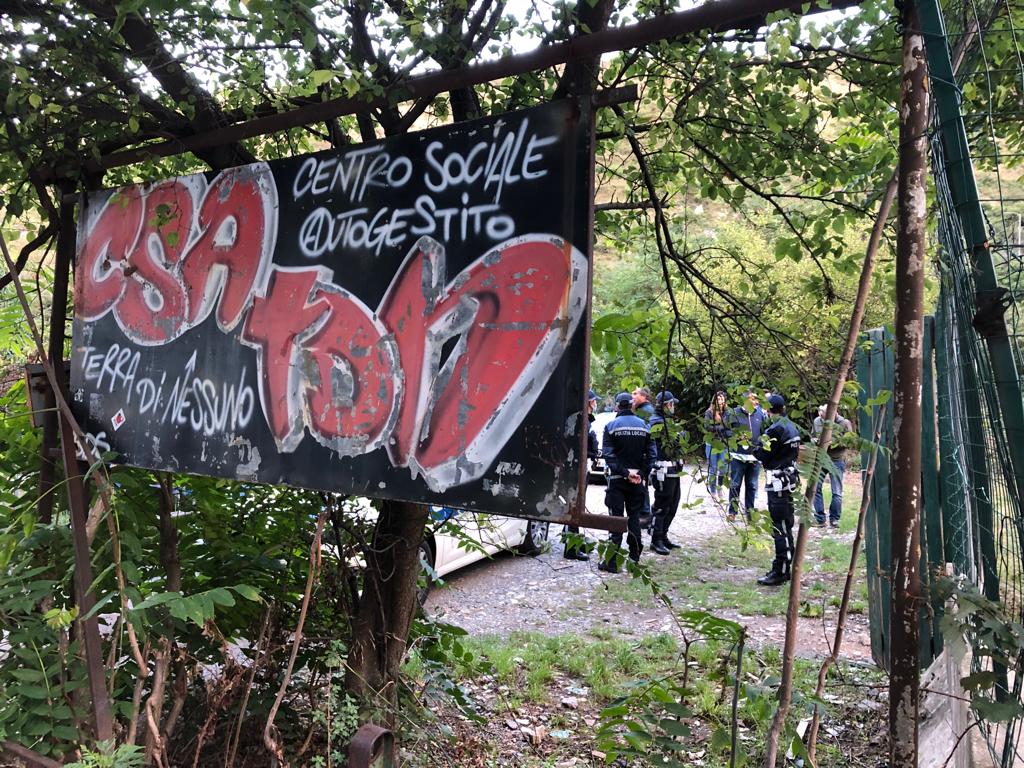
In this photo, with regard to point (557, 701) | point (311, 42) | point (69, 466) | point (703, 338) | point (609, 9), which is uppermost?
point (609, 9)

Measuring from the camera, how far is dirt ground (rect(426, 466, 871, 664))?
6.28 meters

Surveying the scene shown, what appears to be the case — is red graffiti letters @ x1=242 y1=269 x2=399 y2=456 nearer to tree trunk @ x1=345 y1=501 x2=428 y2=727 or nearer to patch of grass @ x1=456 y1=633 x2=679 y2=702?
tree trunk @ x1=345 y1=501 x2=428 y2=727

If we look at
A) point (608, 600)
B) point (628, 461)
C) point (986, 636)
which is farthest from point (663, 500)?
point (986, 636)

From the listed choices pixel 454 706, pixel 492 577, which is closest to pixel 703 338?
pixel 454 706

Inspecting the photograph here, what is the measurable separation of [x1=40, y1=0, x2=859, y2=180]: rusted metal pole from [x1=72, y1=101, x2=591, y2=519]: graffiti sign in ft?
0.52

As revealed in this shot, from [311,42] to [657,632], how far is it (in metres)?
5.35

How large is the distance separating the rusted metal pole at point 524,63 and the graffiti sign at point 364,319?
0.16 metres

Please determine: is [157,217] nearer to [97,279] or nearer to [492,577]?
Answer: [97,279]

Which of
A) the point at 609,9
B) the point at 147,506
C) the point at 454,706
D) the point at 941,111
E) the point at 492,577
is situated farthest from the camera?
the point at 492,577

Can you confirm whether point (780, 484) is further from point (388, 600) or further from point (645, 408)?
point (388, 600)

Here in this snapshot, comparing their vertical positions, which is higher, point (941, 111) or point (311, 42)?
point (311, 42)

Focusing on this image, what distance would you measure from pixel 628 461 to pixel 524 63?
21.7 ft

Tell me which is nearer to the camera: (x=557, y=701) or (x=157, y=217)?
(x=157, y=217)

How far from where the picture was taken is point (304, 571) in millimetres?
3621
